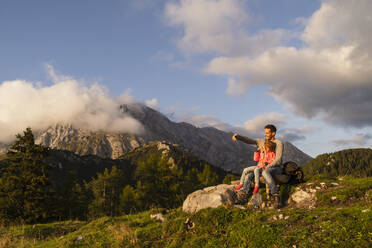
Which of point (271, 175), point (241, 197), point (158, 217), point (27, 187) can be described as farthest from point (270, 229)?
point (27, 187)

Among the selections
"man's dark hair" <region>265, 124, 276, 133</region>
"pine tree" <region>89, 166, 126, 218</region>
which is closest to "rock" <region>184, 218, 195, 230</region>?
"man's dark hair" <region>265, 124, 276, 133</region>

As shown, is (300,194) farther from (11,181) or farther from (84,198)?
(84,198)

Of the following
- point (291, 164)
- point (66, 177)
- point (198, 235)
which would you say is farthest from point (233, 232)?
point (66, 177)

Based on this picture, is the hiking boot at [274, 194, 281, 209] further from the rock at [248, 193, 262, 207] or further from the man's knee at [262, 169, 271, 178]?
the man's knee at [262, 169, 271, 178]

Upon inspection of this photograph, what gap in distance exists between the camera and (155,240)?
8.47 m

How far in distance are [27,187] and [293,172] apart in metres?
28.9

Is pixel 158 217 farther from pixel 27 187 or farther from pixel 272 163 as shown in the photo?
pixel 27 187

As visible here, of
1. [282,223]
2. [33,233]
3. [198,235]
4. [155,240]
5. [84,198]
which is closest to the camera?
[282,223]

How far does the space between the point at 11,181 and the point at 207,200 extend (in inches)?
1106

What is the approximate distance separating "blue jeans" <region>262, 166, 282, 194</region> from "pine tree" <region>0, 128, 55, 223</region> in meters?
27.0

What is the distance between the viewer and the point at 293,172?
1130cm

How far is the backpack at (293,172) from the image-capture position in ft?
36.7

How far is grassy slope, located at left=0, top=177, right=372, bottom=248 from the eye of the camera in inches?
237

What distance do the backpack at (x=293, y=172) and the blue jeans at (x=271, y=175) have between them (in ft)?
2.47
